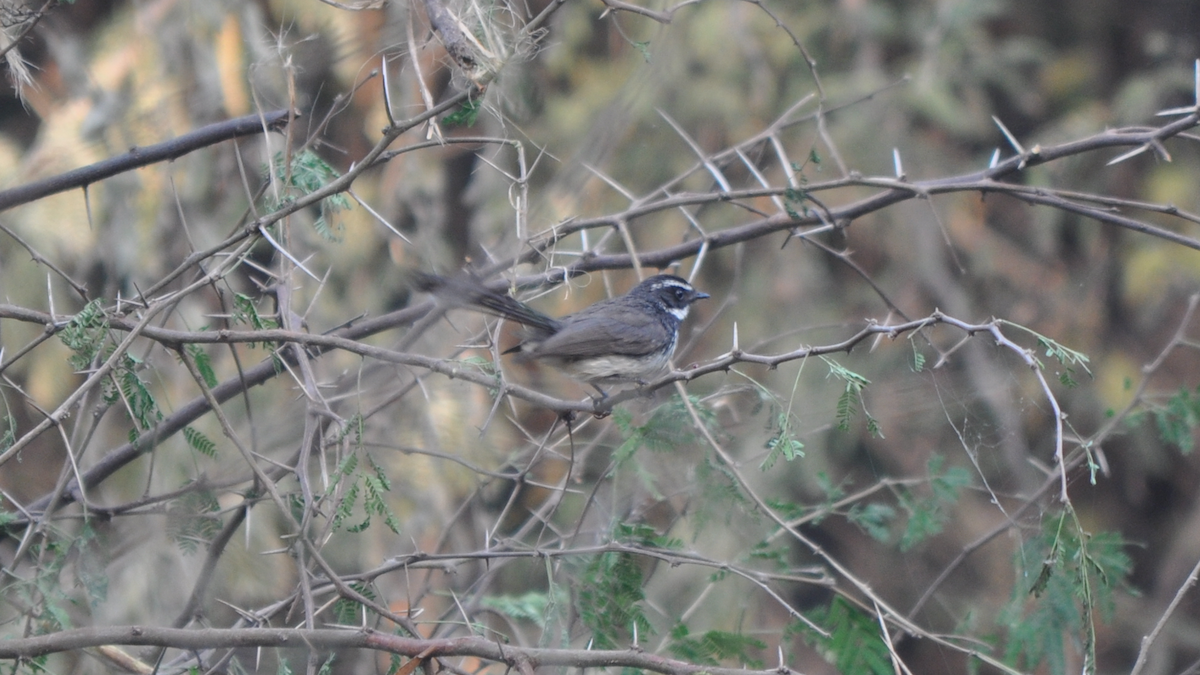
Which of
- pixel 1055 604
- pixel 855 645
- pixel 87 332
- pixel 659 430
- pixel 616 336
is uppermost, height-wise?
pixel 87 332

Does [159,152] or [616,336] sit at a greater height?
[159,152]

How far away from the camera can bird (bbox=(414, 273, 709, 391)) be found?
557 cm

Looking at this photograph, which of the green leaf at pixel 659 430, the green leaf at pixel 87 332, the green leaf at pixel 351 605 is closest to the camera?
the green leaf at pixel 87 332

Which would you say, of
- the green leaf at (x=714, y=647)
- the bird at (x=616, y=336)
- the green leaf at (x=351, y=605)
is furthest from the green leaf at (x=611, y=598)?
the bird at (x=616, y=336)

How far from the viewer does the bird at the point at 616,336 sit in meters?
5.57

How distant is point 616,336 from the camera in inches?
230

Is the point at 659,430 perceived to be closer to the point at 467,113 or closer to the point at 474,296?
the point at 474,296

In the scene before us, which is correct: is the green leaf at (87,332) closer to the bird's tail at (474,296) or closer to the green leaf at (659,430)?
the bird's tail at (474,296)

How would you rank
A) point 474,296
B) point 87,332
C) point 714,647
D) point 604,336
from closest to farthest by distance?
point 87,332
point 714,647
point 474,296
point 604,336

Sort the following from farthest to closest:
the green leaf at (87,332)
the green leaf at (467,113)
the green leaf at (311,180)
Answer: the green leaf at (311,180) < the green leaf at (467,113) < the green leaf at (87,332)

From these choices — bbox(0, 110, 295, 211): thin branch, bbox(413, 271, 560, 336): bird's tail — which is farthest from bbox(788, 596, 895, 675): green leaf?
bbox(0, 110, 295, 211): thin branch

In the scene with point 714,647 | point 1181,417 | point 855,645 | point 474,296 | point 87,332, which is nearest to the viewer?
point 87,332

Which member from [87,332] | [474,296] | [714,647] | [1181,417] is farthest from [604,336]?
[87,332]

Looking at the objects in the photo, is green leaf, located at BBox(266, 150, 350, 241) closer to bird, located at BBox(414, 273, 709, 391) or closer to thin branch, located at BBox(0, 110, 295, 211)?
thin branch, located at BBox(0, 110, 295, 211)
